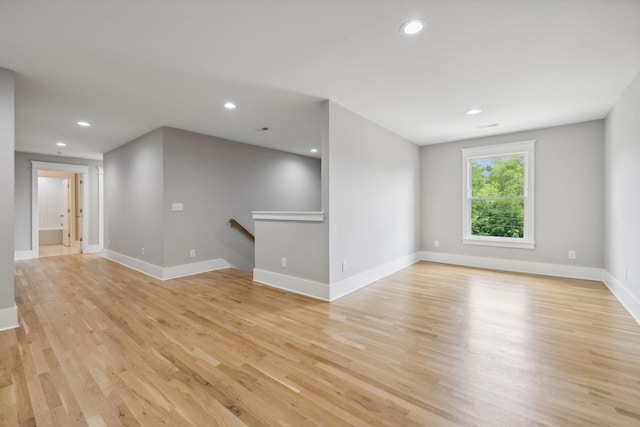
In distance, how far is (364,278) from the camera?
3.99m

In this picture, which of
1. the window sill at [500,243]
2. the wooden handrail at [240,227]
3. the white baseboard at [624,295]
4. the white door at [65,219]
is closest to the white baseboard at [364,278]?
the window sill at [500,243]

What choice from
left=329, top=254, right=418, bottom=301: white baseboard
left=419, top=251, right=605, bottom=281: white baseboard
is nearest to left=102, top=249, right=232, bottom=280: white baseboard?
left=329, top=254, right=418, bottom=301: white baseboard

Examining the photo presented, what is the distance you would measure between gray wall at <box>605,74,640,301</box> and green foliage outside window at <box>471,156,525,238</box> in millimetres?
1092

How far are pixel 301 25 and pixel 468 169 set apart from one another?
4513 mm

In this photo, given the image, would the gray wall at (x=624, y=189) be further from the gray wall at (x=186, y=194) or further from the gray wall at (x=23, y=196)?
the gray wall at (x=23, y=196)

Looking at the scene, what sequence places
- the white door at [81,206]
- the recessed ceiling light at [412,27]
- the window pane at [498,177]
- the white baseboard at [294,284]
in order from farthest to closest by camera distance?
the white door at [81,206] → the window pane at [498,177] → the white baseboard at [294,284] → the recessed ceiling light at [412,27]

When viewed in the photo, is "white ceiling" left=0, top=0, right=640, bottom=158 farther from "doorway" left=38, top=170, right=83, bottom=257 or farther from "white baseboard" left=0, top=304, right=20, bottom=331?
"doorway" left=38, top=170, right=83, bottom=257

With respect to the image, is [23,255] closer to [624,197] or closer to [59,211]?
[59,211]

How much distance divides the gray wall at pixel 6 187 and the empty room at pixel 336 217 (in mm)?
16

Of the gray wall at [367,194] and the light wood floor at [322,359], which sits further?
the gray wall at [367,194]

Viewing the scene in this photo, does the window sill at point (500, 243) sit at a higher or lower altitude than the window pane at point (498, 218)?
lower

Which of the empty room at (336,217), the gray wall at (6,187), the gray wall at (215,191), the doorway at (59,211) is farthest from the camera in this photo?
the doorway at (59,211)

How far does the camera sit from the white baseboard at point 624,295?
2752 millimetres

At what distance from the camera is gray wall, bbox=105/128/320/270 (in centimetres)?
452
